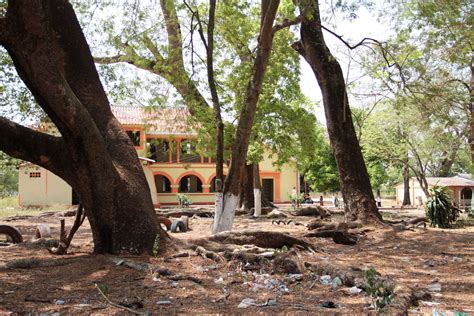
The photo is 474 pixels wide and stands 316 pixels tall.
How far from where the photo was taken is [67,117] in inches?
254

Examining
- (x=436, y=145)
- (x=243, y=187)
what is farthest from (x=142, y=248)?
(x=436, y=145)

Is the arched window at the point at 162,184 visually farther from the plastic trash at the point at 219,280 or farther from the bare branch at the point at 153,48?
the plastic trash at the point at 219,280

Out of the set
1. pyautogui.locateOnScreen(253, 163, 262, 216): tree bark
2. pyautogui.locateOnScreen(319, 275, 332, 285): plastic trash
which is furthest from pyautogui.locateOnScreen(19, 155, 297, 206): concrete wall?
pyautogui.locateOnScreen(319, 275, 332, 285): plastic trash

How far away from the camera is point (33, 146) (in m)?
6.84

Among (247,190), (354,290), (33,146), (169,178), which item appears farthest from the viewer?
(169,178)

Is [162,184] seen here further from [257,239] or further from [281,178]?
[257,239]

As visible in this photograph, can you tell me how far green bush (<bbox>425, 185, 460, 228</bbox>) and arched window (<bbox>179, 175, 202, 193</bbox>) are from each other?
25280 millimetres

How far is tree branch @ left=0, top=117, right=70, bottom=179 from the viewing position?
263 inches

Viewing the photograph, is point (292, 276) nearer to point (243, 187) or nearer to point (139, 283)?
point (139, 283)

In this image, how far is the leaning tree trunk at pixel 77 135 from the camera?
584cm

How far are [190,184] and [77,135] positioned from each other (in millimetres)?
31870

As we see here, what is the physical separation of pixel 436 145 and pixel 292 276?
91.2 feet

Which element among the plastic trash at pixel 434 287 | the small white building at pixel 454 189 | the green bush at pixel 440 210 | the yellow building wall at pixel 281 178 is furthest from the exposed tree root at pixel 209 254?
the small white building at pixel 454 189

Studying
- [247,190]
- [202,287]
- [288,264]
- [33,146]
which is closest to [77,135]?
[33,146]
